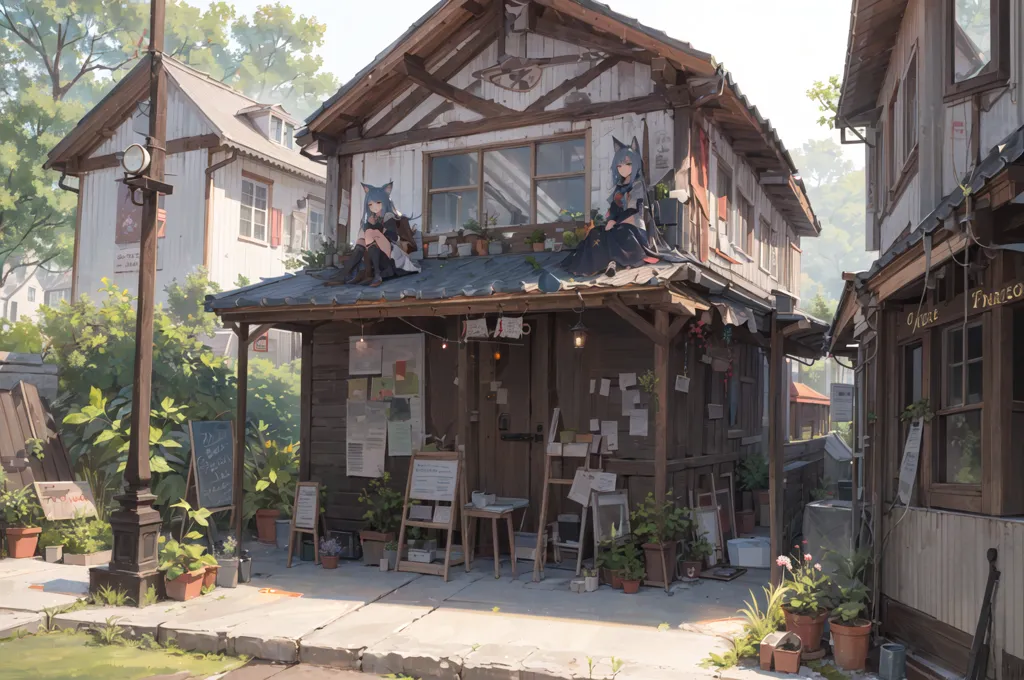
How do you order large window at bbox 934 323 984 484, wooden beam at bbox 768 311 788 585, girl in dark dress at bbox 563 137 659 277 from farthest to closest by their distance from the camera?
girl in dark dress at bbox 563 137 659 277 → wooden beam at bbox 768 311 788 585 → large window at bbox 934 323 984 484

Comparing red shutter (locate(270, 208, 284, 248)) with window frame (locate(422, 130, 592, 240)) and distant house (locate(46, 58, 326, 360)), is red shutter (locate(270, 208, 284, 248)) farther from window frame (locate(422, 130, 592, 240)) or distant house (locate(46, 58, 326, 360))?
window frame (locate(422, 130, 592, 240))

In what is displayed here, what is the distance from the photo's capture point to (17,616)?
849 cm

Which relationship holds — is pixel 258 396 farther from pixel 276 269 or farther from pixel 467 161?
pixel 467 161

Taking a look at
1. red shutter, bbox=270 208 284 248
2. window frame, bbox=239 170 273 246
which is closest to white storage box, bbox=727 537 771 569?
window frame, bbox=239 170 273 246

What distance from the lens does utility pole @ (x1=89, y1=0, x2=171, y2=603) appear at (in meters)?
9.20

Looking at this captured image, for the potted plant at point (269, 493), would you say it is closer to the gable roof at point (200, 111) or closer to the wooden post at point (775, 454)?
the wooden post at point (775, 454)

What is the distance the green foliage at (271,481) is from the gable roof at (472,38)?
502 centimetres

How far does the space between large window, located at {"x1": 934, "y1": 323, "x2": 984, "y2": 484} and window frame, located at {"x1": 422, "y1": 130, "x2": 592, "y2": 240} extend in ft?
17.5

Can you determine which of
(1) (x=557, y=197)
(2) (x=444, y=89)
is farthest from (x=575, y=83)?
(2) (x=444, y=89)

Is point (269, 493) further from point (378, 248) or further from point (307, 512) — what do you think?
point (378, 248)

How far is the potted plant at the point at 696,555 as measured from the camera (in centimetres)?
1004

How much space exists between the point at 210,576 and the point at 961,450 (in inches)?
296

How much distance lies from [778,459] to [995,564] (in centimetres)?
362

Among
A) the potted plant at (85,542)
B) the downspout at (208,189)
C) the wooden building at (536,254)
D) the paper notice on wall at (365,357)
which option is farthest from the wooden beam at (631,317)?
the downspout at (208,189)
